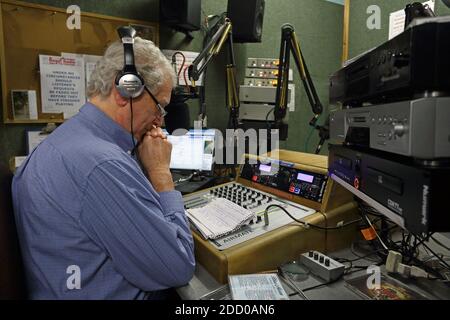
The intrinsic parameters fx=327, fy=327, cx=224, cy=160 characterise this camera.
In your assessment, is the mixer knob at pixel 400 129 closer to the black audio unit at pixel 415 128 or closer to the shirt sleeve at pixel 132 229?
the black audio unit at pixel 415 128

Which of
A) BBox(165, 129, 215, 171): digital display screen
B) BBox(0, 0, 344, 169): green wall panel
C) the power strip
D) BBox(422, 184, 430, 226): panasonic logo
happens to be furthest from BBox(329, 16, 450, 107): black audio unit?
BBox(0, 0, 344, 169): green wall panel

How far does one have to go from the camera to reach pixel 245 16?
5.89 feet

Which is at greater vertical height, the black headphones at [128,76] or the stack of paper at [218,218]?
the black headphones at [128,76]

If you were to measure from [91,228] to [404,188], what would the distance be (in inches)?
24.4

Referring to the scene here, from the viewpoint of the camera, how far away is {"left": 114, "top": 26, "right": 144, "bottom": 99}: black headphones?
2.70ft

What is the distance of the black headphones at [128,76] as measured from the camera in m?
0.82

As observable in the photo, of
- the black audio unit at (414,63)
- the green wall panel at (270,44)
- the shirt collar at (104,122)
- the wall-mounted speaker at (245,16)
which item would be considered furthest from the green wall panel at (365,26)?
the shirt collar at (104,122)

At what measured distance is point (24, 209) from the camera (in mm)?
755

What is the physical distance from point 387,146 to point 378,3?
4.99 feet

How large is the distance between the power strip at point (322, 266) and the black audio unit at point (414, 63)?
43 cm

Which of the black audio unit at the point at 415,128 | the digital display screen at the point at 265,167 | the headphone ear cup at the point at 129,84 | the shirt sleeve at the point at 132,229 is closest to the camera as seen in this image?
the black audio unit at the point at 415,128

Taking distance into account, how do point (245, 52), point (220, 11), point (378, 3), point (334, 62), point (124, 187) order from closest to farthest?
point (124, 187)
point (378, 3)
point (220, 11)
point (245, 52)
point (334, 62)

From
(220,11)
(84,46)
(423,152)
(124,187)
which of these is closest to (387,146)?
(423,152)
